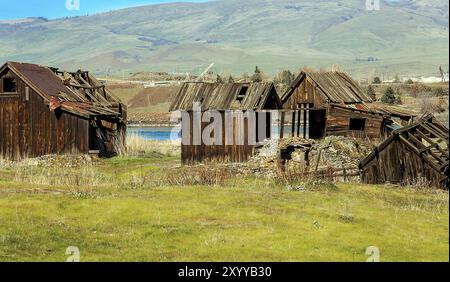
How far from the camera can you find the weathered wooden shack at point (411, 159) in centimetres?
2977

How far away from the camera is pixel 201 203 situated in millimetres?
23406

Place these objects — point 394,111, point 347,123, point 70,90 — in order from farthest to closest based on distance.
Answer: point 70,90, point 347,123, point 394,111

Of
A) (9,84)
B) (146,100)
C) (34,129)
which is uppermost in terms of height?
(9,84)

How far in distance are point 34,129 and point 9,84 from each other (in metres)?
3.66

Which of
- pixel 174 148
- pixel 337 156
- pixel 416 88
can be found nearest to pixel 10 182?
pixel 337 156

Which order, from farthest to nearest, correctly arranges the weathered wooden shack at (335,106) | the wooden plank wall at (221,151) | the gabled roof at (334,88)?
the gabled roof at (334,88) → the weathered wooden shack at (335,106) → the wooden plank wall at (221,151)

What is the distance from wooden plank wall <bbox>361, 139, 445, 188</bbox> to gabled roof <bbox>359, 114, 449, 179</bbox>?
198 millimetres

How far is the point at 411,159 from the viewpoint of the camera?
30750 mm

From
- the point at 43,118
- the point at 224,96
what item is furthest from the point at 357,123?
the point at 43,118

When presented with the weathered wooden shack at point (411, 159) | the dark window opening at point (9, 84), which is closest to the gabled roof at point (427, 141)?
the weathered wooden shack at point (411, 159)

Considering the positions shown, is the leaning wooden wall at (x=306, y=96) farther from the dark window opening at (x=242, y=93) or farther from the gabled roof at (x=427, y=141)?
the gabled roof at (x=427, y=141)

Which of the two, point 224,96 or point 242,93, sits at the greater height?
point 242,93

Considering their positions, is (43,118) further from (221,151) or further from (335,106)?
(335,106)

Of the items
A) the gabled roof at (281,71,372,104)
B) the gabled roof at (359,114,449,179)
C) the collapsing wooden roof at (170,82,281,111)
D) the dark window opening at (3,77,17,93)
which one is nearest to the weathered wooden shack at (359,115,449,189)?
the gabled roof at (359,114,449,179)
